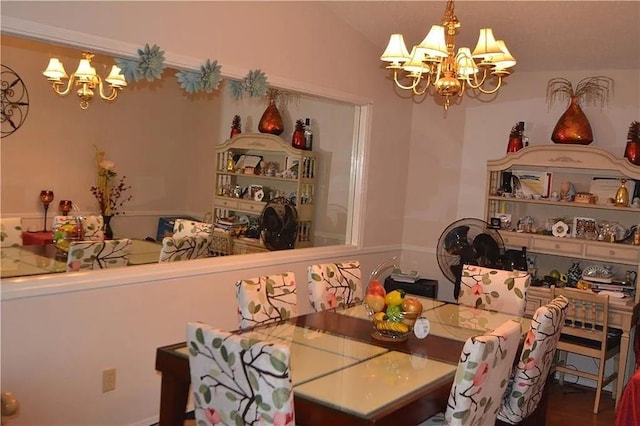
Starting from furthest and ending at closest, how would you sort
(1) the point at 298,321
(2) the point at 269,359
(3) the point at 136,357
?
(3) the point at 136,357
(1) the point at 298,321
(2) the point at 269,359

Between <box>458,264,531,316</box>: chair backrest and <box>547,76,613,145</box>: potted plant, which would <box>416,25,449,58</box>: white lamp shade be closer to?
<box>458,264,531,316</box>: chair backrest

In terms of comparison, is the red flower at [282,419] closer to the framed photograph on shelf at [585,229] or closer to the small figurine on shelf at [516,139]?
the framed photograph on shelf at [585,229]

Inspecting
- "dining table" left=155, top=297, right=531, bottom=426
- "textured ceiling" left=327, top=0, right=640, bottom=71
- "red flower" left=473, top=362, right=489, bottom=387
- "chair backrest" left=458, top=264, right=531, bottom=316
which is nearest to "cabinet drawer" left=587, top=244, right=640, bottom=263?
"chair backrest" left=458, top=264, right=531, bottom=316

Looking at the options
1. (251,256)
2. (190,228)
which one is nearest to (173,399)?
(251,256)

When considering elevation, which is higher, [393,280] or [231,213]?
[231,213]

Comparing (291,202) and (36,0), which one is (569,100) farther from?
(36,0)

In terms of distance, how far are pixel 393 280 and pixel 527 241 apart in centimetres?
112

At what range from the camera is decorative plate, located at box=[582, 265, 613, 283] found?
4.57 m

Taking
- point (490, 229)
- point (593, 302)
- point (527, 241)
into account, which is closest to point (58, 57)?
point (490, 229)

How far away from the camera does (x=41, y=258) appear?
353 centimetres

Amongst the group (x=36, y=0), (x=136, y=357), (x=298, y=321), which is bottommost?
(x=136, y=357)

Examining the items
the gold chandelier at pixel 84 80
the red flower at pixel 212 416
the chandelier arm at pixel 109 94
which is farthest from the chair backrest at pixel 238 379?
the chandelier arm at pixel 109 94

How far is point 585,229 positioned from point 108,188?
3662mm

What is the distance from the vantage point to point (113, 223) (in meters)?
5.00
